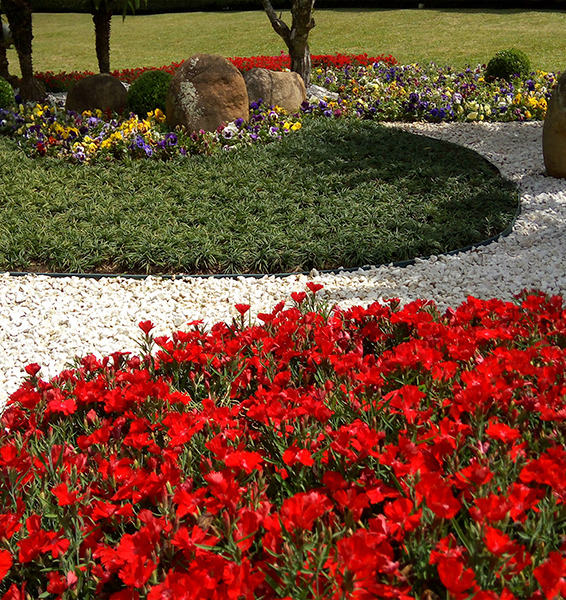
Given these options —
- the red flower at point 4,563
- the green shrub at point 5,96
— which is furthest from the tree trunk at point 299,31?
the red flower at point 4,563

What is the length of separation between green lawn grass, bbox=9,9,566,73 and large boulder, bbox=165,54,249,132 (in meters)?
10.4

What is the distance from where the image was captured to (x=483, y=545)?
1.33 meters

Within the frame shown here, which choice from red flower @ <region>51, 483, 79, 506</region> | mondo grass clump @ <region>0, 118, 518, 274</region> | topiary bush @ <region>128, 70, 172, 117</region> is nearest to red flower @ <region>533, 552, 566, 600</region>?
red flower @ <region>51, 483, 79, 506</region>

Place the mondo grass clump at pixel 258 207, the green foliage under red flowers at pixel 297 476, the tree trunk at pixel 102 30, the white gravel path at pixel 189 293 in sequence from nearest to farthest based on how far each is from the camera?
the green foliage under red flowers at pixel 297 476, the white gravel path at pixel 189 293, the mondo grass clump at pixel 258 207, the tree trunk at pixel 102 30

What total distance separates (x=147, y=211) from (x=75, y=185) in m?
1.30

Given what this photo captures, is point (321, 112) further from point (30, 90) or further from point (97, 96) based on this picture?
point (30, 90)

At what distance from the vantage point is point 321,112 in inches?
391

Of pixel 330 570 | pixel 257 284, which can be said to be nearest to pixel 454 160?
pixel 257 284

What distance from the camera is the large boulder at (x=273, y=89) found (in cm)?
977

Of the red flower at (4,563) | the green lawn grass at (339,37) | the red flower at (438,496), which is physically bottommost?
the red flower at (4,563)

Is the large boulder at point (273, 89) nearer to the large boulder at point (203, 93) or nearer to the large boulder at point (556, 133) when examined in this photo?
the large boulder at point (203, 93)

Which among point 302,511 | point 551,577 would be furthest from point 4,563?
point 551,577

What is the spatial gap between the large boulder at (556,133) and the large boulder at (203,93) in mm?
4200

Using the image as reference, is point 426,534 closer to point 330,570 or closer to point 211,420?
point 330,570
